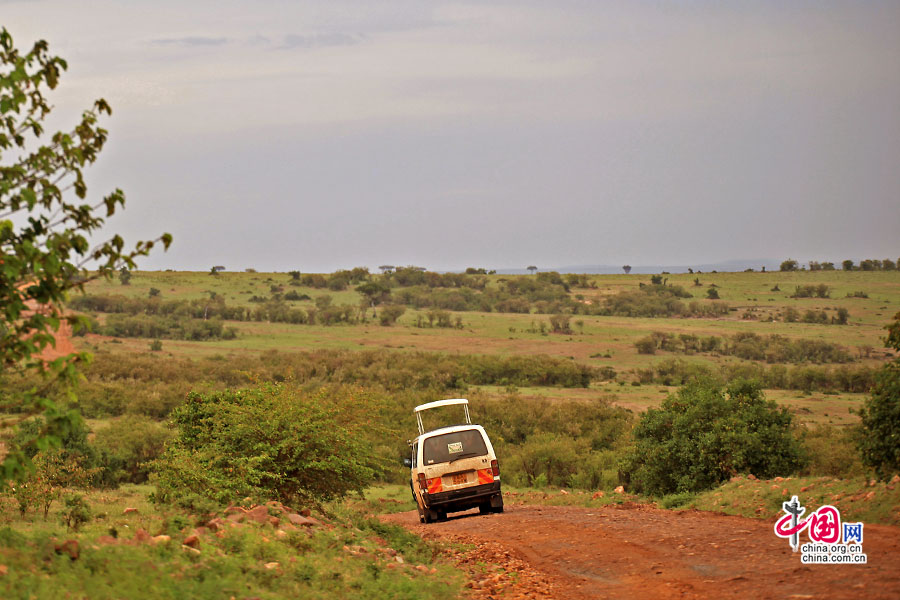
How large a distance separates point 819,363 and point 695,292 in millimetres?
46060

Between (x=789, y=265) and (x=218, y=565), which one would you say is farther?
(x=789, y=265)

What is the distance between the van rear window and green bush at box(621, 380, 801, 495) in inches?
301

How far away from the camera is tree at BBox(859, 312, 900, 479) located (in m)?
12.0

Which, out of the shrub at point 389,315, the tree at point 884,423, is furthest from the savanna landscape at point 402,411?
the shrub at point 389,315

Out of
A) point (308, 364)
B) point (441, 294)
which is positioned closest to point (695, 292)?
point (441, 294)

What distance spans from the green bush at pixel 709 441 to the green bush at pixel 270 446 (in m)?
8.93

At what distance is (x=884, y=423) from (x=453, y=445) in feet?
24.6

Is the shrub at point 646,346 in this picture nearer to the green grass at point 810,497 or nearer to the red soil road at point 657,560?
the green grass at point 810,497

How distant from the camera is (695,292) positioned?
4818 inches

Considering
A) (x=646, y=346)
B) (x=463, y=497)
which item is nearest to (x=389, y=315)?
(x=646, y=346)

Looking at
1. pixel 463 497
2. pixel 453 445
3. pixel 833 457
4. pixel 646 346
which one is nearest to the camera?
pixel 453 445

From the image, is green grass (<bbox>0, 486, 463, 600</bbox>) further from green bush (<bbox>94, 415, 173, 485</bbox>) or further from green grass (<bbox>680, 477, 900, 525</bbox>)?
green bush (<bbox>94, 415, 173, 485</bbox>)

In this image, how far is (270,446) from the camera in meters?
16.1

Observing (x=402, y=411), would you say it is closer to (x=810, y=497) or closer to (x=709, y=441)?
(x=709, y=441)
